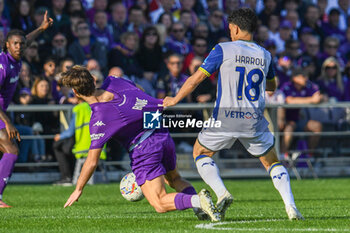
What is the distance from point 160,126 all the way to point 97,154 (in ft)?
2.37

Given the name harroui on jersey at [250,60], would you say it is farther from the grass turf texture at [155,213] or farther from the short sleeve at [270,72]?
the grass turf texture at [155,213]

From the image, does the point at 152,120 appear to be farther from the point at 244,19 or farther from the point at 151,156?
the point at 244,19

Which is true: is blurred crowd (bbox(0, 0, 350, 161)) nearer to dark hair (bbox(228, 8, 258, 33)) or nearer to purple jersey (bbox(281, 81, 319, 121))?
purple jersey (bbox(281, 81, 319, 121))

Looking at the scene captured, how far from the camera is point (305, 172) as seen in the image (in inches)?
643

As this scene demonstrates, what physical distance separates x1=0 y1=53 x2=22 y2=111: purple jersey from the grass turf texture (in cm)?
142

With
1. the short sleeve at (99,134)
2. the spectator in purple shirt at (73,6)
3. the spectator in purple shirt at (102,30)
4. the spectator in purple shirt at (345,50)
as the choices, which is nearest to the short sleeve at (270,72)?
the short sleeve at (99,134)

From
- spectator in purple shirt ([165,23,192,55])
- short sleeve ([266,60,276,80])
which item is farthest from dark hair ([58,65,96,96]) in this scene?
spectator in purple shirt ([165,23,192,55])

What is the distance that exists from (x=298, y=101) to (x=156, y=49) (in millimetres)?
3265

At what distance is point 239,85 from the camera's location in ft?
24.3

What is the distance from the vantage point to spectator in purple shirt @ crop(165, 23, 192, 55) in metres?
17.8

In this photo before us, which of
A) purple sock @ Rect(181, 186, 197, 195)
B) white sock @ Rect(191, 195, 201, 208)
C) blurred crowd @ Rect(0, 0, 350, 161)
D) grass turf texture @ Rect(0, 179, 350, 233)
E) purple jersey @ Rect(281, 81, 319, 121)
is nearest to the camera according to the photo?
grass turf texture @ Rect(0, 179, 350, 233)

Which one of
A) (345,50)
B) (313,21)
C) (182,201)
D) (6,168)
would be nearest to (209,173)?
(182,201)

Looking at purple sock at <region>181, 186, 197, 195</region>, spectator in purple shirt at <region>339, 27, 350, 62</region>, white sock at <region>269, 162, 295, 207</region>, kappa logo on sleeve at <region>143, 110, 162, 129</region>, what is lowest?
spectator in purple shirt at <region>339, 27, 350, 62</region>

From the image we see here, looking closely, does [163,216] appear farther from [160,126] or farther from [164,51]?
[164,51]
